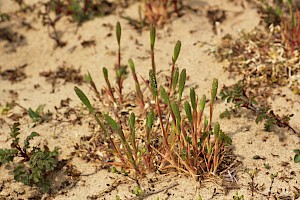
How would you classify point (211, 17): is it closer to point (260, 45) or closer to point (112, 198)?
point (260, 45)

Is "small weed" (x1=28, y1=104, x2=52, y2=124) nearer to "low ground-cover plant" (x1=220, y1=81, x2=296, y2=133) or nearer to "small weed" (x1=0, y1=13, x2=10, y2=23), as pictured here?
"small weed" (x1=0, y1=13, x2=10, y2=23)

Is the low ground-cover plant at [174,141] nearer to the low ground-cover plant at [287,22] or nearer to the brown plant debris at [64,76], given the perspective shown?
the brown plant debris at [64,76]

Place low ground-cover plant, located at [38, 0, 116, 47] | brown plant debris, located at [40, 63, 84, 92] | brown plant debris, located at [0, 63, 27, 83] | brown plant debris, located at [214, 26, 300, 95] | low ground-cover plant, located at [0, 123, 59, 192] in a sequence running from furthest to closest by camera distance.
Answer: low ground-cover plant, located at [38, 0, 116, 47]
brown plant debris, located at [0, 63, 27, 83]
brown plant debris, located at [40, 63, 84, 92]
brown plant debris, located at [214, 26, 300, 95]
low ground-cover plant, located at [0, 123, 59, 192]

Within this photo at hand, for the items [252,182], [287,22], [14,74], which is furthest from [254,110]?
[14,74]

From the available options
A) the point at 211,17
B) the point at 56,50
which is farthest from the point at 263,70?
the point at 56,50

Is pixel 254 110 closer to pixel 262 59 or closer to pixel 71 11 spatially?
pixel 262 59

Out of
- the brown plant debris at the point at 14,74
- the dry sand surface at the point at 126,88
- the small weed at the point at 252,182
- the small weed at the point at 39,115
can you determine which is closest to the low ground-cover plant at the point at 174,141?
the dry sand surface at the point at 126,88

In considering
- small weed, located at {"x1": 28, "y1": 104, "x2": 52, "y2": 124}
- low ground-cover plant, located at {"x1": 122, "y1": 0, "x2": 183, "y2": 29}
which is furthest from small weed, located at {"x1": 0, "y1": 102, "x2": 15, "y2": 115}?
low ground-cover plant, located at {"x1": 122, "y1": 0, "x2": 183, "y2": 29}
